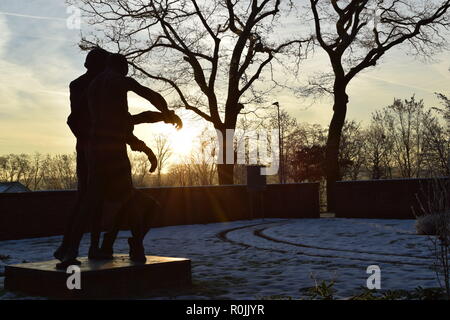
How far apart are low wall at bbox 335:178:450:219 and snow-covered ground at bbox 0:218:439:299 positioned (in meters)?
3.83

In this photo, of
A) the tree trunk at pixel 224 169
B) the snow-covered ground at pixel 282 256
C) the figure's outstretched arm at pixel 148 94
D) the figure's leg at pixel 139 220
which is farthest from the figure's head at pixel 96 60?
the tree trunk at pixel 224 169

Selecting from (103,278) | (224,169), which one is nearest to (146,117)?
(103,278)

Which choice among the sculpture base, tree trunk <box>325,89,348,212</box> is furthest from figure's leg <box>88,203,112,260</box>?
tree trunk <box>325,89,348,212</box>

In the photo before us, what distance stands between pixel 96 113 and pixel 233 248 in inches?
266

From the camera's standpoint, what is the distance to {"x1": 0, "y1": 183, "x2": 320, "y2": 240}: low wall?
18.3m

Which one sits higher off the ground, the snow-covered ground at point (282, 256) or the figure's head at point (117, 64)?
the figure's head at point (117, 64)

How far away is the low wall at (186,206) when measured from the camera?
60.0ft

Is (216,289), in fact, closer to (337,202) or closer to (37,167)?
(337,202)

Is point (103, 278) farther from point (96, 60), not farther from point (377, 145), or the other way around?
point (377, 145)

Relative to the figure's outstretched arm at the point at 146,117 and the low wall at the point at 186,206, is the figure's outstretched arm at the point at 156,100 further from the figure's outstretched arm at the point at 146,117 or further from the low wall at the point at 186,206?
the low wall at the point at 186,206

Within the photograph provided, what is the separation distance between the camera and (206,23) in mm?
30203

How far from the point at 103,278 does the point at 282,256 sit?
5.29m

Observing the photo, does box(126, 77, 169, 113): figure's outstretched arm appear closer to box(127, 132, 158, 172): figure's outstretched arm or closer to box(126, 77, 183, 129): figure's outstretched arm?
box(126, 77, 183, 129): figure's outstretched arm

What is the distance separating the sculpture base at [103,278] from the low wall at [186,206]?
28.7ft
